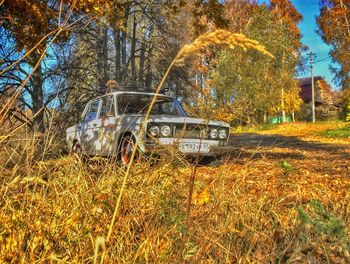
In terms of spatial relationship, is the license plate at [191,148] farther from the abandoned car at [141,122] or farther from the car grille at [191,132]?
the car grille at [191,132]

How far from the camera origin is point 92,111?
9055 mm

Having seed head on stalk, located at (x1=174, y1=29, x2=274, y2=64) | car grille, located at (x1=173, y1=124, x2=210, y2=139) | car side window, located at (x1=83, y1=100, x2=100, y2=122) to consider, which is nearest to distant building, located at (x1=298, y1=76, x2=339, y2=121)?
car side window, located at (x1=83, y1=100, x2=100, y2=122)

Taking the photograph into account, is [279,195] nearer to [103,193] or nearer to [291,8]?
[103,193]

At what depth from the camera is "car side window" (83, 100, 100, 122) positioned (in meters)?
8.85

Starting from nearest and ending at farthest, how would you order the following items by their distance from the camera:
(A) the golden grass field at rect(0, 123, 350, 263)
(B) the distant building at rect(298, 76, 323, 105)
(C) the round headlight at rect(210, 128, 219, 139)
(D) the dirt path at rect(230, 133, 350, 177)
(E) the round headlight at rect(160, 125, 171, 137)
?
(A) the golden grass field at rect(0, 123, 350, 263), (D) the dirt path at rect(230, 133, 350, 177), (E) the round headlight at rect(160, 125, 171, 137), (C) the round headlight at rect(210, 128, 219, 139), (B) the distant building at rect(298, 76, 323, 105)

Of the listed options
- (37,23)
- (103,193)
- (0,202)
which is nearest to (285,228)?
(103,193)

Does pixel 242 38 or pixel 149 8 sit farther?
pixel 149 8

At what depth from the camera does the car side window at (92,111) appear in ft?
29.0

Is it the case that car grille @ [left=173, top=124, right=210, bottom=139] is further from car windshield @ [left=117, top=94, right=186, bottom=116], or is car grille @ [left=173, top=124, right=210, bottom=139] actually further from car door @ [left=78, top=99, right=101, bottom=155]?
car door @ [left=78, top=99, right=101, bottom=155]

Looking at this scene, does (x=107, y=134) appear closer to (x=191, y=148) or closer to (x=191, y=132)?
(x=191, y=132)

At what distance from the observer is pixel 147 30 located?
24719 millimetres

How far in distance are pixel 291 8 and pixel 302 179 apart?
44.3 metres

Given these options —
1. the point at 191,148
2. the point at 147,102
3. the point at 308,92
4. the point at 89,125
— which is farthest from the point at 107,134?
the point at 308,92

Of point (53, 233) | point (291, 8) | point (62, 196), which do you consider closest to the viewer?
point (53, 233)
